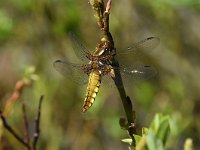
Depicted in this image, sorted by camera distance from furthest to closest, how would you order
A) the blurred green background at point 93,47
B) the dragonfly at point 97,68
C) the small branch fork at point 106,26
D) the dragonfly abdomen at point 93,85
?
the blurred green background at point 93,47 < the dragonfly abdomen at point 93,85 < the dragonfly at point 97,68 < the small branch fork at point 106,26

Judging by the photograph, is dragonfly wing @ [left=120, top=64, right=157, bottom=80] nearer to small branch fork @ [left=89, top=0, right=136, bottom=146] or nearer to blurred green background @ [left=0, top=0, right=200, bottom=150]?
small branch fork @ [left=89, top=0, right=136, bottom=146]

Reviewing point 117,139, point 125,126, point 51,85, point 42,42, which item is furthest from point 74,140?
point 125,126

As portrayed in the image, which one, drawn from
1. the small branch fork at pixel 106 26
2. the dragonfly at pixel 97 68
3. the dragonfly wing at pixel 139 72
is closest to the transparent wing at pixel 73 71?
the dragonfly at pixel 97 68

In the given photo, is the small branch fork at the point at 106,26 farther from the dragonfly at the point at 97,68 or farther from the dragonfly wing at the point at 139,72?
the dragonfly wing at the point at 139,72

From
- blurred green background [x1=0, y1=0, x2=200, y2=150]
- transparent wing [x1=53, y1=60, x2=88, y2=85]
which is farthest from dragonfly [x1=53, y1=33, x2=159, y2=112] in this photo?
blurred green background [x1=0, y1=0, x2=200, y2=150]

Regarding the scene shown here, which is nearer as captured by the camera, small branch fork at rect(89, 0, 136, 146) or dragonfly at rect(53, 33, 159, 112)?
small branch fork at rect(89, 0, 136, 146)

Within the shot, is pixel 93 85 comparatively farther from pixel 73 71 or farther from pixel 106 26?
pixel 106 26

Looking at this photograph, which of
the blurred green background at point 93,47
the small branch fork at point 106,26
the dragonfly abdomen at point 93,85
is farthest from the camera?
the blurred green background at point 93,47

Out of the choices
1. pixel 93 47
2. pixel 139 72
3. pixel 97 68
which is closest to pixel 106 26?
pixel 97 68
